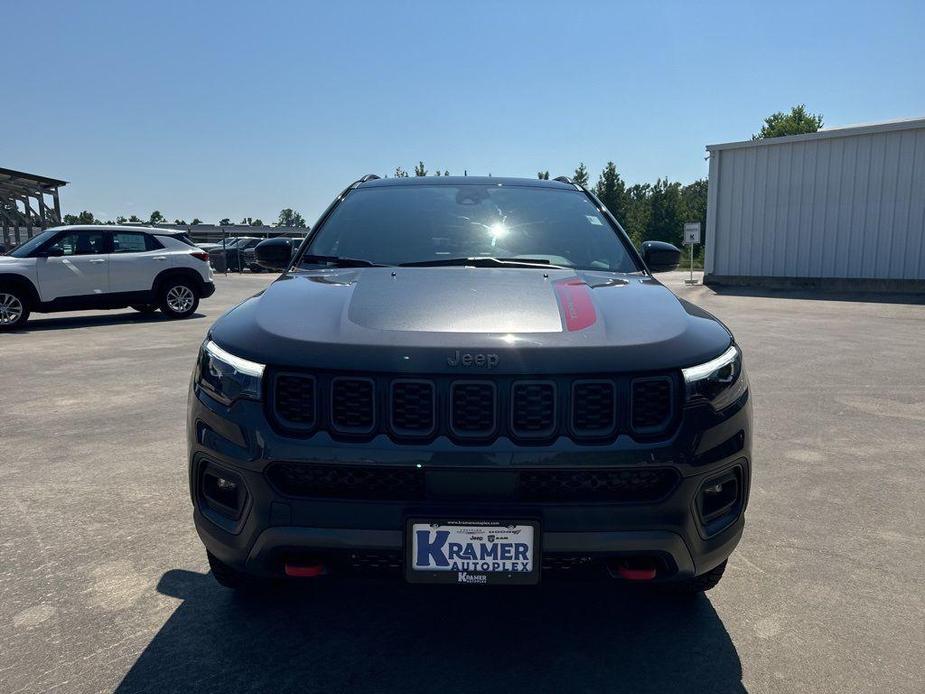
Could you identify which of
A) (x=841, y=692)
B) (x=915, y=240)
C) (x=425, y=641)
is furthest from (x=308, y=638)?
(x=915, y=240)

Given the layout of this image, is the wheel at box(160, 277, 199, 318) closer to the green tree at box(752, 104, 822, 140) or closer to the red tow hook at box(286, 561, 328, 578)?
the red tow hook at box(286, 561, 328, 578)

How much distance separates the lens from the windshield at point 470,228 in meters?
3.11

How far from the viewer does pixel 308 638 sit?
238 cm

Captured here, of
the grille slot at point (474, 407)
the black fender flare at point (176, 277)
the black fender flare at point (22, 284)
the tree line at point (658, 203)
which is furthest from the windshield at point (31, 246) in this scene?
the tree line at point (658, 203)

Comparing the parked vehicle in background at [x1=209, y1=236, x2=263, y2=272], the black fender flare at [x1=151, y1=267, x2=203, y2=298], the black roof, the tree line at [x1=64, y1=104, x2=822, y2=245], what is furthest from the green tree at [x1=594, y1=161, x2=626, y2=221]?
the black roof

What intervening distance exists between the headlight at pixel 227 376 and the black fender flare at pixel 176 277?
11572 millimetres

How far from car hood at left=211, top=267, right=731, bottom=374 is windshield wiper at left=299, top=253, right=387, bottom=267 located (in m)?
0.35

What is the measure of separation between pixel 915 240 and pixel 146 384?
18.3m

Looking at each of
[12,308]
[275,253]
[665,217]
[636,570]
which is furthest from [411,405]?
[665,217]

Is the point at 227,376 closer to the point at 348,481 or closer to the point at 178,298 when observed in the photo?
the point at 348,481

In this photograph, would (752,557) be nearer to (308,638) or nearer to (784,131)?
(308,638)

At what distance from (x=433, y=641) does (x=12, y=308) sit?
1151cm

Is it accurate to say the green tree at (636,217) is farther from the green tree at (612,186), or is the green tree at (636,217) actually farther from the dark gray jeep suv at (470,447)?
the dark gray jeep suv at (470,447)

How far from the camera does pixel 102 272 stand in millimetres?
12102
